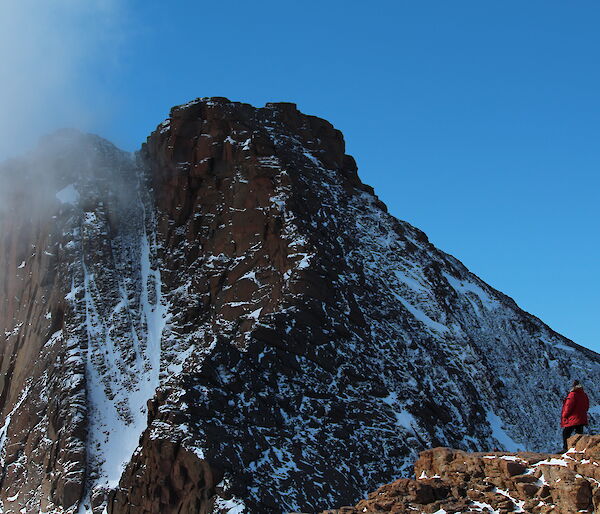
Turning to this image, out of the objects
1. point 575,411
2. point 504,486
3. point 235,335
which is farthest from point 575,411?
point 235,335

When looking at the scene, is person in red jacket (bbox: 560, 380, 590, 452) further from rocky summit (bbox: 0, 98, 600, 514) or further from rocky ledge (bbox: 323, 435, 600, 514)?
rocky summit (bbox: 0, 98, 600, 514)

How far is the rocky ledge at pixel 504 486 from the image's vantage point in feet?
92.2

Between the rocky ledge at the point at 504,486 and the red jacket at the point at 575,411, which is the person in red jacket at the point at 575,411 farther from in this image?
the rocky ledge at the point at 504,486

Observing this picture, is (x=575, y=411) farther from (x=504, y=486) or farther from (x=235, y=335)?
(x=235, y=335)

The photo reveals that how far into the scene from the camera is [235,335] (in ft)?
251

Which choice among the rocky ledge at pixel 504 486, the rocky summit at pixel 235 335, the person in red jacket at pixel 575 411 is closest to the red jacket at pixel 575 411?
the person in red jacket at pixel 575 411

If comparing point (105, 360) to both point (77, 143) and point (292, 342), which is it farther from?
point (77, 143)

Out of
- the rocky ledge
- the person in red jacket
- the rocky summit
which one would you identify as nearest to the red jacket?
the person in red jacket

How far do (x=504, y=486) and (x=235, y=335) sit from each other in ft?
158

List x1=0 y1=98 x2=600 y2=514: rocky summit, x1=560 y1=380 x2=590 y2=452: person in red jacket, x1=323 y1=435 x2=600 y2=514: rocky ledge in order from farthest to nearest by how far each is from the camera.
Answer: x1=0 y1=98 x2=600 y2=514: rocky summit → x1=560 y1=380 x2=590 y2=452: person in red jacket → x1=323 y1=435 x2=600 y2=514: rocky ledge

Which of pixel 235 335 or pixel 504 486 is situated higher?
pixel 235 335

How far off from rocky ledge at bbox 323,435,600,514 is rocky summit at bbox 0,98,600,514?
2375 centimetres

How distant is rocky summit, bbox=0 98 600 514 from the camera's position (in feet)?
203

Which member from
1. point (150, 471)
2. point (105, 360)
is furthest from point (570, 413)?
point (105, 360)
